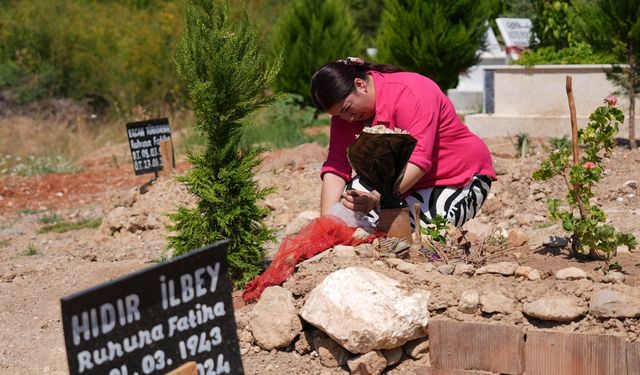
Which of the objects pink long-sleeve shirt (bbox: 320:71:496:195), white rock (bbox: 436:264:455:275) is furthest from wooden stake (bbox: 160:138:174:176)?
white rock (bbox: 436:264:455:275)

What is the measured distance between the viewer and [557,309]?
14.5 ft

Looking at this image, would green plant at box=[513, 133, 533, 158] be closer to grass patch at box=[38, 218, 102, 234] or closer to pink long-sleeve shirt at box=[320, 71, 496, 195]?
grass patch at box=[38, 218, 102, 234]

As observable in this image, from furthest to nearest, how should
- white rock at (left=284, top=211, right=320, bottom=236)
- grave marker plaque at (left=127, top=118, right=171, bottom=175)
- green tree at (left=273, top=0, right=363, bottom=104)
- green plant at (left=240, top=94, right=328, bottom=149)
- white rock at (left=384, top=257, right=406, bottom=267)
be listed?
green tree at (left=273, top=0, right=363, bottom=104)
green plant at (left=240, top=94, right=328, bottom=149)
grave marker plaque at (left=127, top=118, right=171, bottom=175)
white rock at (left=284, top=211, right=320, bottom=236)
white rock at (left=384, top=257, right=406, bottom=267)

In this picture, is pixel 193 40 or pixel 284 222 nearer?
pixel 193 40

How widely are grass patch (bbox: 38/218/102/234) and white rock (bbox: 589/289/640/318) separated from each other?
6.43 meters

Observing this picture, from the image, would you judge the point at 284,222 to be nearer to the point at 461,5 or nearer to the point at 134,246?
the point at 134,246

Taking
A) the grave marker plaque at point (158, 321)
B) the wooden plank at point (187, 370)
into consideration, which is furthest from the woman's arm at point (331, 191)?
the wooden plank at point (187, 370)

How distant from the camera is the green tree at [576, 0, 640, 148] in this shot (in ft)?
37.2

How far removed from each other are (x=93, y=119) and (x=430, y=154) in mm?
17160

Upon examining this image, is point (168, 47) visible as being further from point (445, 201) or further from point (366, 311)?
point (366, 311)

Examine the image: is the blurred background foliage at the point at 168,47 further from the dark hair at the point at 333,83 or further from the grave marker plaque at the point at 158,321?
the grave marker plaque at the point at 158,321

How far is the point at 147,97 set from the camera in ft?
72.5

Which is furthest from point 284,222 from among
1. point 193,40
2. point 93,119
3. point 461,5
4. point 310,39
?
point 93,119

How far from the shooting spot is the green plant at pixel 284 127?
1465 cm
